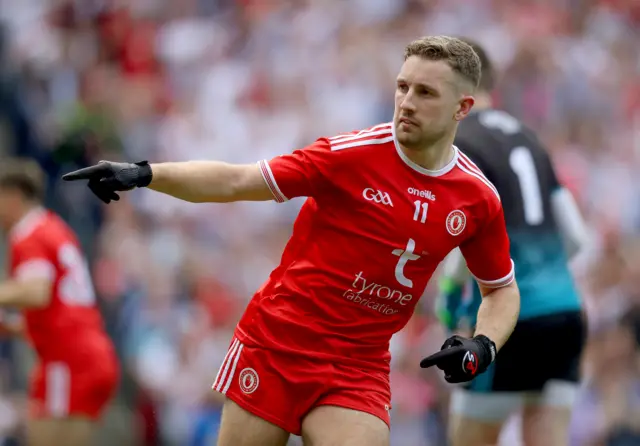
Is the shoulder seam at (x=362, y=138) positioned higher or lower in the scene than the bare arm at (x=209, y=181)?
higher

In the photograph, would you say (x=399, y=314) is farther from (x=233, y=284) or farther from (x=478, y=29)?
(x=478, y=29)

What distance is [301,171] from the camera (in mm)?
4688

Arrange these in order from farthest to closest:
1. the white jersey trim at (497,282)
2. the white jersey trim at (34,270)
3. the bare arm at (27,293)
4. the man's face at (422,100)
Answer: the white jersey trim at (34,270) < the bare arm at (27,293) < the white jersey trim at (497,282) < the man's face at (422,100)

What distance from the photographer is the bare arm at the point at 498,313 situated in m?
5.03

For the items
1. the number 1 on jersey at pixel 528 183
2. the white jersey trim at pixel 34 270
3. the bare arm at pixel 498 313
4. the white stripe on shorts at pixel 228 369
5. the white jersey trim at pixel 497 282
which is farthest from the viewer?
the white jersey trim at pixel 34 270

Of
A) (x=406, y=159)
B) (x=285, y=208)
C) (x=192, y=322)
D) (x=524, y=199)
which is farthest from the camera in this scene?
(x=285, y=208)

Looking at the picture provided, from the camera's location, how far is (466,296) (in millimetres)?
6273

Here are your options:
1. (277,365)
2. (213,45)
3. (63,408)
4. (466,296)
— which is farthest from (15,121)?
(277,365)

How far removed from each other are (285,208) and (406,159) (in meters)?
6.79

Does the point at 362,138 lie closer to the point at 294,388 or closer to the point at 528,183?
the point at 294,388

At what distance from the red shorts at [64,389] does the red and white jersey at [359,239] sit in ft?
12.3

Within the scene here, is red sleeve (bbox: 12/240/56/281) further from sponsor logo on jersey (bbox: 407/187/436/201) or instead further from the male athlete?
sponsor logo on jersey (bbox: 407/187/436/201)

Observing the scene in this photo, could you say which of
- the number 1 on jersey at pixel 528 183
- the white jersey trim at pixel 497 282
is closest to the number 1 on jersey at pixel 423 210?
the white jersey trim at pixel 497 282

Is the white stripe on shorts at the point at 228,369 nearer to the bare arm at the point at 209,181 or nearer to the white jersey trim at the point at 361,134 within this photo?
the bare arm at the point at 209,181
